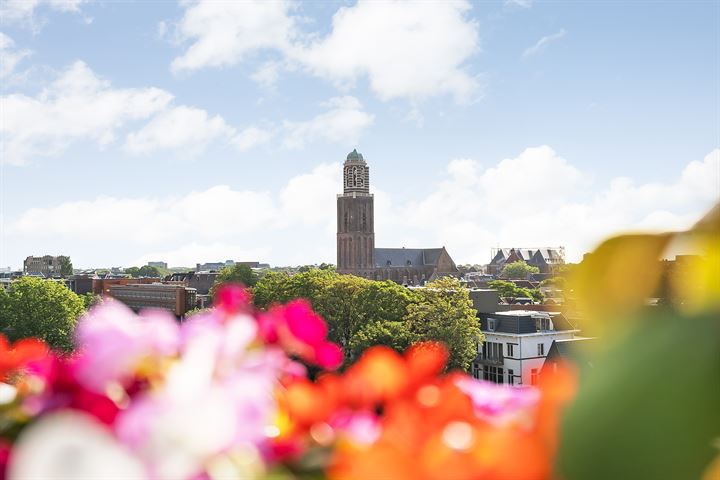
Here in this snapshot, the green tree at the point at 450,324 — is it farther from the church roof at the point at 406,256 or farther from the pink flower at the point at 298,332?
the church roof at the point at 406,256

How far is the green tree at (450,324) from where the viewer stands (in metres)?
31.4

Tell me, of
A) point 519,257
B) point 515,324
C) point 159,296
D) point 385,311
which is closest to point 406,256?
point 519,257

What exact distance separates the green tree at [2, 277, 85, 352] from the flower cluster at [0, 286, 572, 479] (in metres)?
49.1

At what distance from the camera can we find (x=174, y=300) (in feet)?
233

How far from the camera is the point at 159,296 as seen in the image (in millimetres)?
73125

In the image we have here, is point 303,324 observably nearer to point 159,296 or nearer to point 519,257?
point 159,296

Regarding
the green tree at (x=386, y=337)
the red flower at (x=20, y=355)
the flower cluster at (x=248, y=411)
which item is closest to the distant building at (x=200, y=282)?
the green tree at (x=386, y=337)

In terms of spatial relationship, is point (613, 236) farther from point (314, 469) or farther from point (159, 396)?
point (159, 396)

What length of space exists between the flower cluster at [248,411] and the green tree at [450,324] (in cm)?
2990

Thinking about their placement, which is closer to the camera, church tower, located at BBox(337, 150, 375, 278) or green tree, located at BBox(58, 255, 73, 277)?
church tower, located at BBox(337, 150, 375, 278)

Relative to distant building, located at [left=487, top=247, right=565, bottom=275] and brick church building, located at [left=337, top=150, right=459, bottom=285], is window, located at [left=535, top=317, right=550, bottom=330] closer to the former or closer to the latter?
brick church building, located at [left=337, top=150, right=459, bottom=285]

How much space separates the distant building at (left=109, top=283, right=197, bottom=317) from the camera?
2697 inches

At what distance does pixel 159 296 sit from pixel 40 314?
2584 cm

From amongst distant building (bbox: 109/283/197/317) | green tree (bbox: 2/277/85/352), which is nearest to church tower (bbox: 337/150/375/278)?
distant building (bbox: 109/283/197/317)
